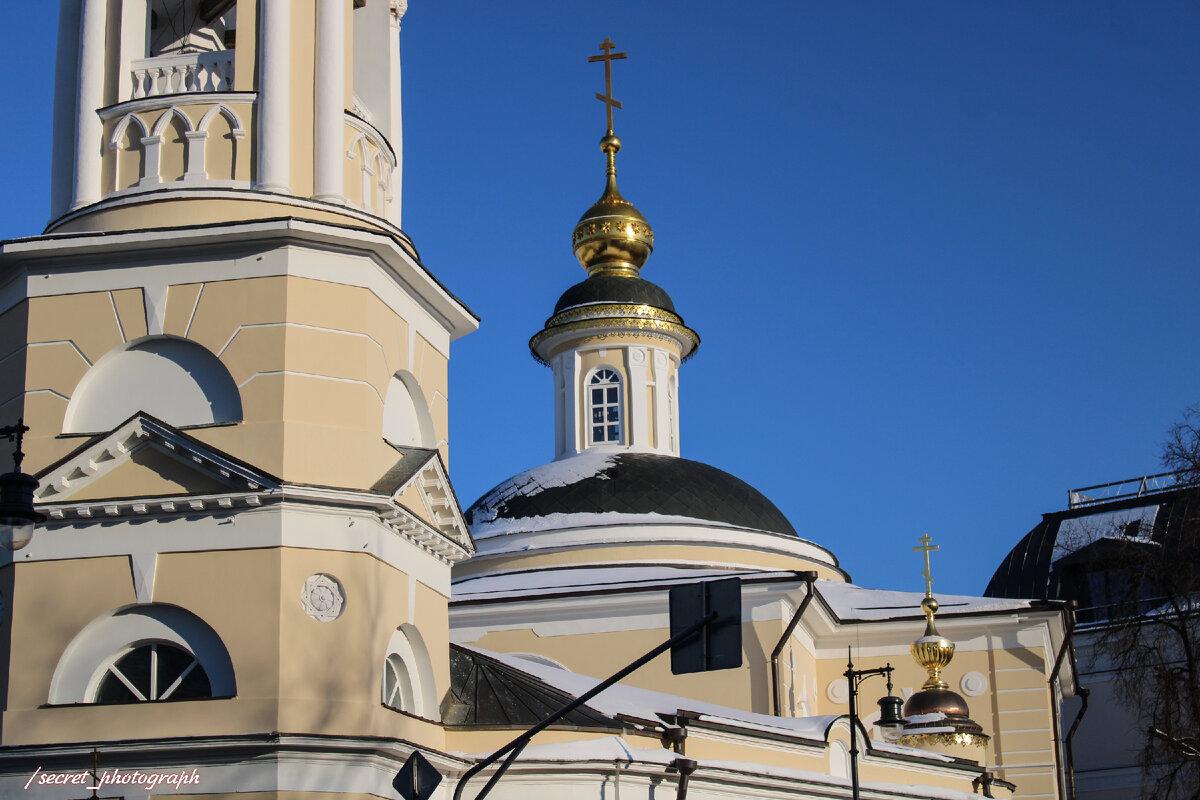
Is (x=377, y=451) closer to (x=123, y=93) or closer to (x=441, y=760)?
(x=441, y=760)

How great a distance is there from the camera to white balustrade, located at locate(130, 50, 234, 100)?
54.8 feet

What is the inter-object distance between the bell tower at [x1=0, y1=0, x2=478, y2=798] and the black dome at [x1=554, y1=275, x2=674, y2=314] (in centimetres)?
1386

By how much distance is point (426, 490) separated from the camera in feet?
55.1

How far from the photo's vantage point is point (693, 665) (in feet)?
40.2

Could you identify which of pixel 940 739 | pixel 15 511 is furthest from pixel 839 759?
pixel 15 511

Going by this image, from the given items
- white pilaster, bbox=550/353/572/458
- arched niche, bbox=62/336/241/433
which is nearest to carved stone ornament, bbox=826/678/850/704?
white pilaster, bbox=550/353/572/458

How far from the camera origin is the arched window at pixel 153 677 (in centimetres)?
1509

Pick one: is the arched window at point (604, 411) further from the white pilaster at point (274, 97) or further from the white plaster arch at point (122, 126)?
the white plaster arch at point (122, 126)

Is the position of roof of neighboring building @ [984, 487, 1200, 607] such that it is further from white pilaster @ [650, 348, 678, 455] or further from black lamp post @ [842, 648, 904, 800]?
black lamp post @ [842, 648, 904, 800]

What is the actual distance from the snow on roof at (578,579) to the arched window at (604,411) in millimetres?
4285

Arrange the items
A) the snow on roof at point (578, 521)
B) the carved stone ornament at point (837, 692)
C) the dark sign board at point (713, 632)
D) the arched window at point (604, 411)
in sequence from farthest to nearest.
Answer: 1. the arched window at point (604, 411)
2. the carved stone ornament at point (837, 692)
3. the snow on roof at point (578, 521)
4. the dark sign board at point (713, 632)

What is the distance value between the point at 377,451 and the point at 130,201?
3.25 meters

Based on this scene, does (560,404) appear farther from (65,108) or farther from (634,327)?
(65,108)

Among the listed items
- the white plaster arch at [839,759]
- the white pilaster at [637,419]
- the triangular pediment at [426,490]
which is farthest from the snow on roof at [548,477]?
the triangular pediment at [426,490]
